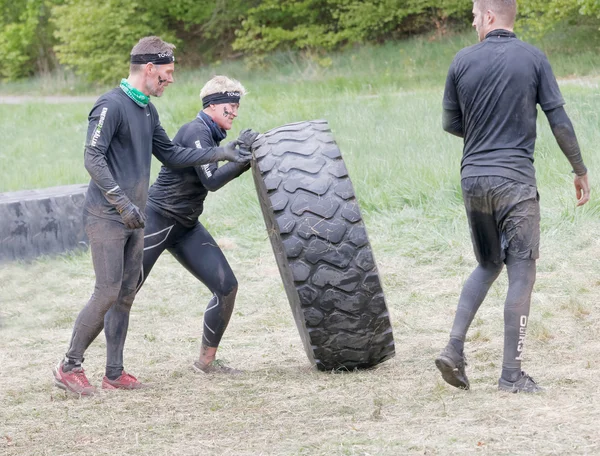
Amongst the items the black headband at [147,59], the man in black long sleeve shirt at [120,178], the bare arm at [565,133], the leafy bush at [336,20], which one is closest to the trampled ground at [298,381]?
the man in black long sleeve shirt at [120,178]

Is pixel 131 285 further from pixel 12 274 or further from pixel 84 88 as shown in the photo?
pixel 84 88

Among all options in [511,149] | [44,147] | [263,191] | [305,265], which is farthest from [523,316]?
[44,147]

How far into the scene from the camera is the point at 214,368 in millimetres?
6047

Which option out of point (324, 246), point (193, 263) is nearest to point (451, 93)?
point (324, 246)

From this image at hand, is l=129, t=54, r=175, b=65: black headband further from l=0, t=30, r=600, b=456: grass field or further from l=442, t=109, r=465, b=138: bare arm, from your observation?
l=0, t=30, r=600, b=456: grass field

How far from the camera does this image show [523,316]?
4770 millimetres

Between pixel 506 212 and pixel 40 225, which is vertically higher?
pixel 506 212

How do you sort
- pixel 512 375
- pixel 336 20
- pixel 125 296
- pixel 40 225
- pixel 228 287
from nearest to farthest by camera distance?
pixel 512 375, pixel 125 296, pixel 228 287, pixel 40 225, pixel 336 20

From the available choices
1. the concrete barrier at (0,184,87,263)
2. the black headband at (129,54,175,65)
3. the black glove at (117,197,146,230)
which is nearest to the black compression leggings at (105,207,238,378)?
the black glove at (117,197,146,230)

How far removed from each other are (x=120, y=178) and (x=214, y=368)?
1472 millimetres

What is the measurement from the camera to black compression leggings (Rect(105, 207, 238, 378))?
5.68 metres

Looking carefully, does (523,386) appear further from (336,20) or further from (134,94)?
(336,20)

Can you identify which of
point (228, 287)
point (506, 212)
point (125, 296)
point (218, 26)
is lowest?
point (218, 26)

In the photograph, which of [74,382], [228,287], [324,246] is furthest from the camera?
[228,287]
